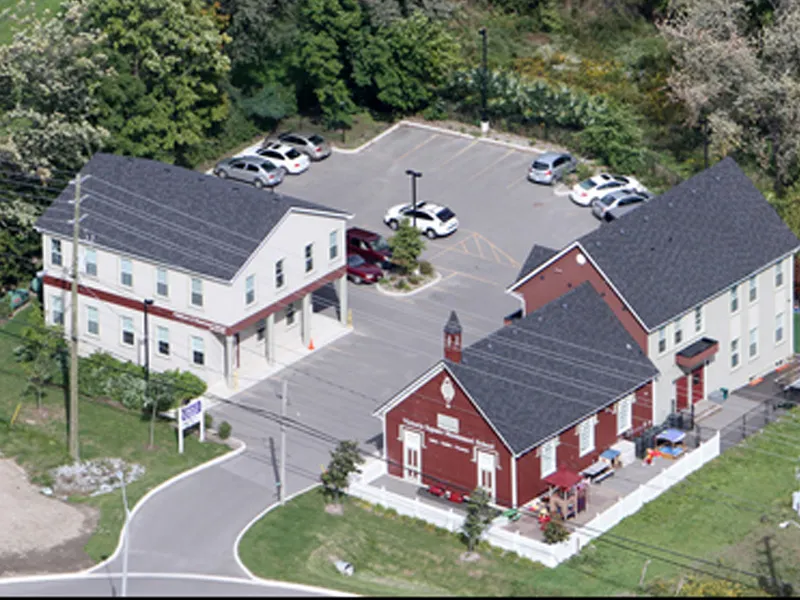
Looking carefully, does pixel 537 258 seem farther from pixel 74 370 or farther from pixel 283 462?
pixel 74 370

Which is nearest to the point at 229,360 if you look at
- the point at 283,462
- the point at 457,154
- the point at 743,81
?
the point at 283,462

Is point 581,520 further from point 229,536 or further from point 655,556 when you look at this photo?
point 229,536

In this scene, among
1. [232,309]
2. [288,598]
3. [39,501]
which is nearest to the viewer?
[288,598]

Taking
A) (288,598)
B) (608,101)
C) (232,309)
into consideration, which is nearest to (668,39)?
(608,101)

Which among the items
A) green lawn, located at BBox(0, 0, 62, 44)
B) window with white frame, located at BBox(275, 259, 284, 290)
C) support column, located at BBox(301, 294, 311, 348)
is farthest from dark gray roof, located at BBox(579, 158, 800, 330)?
green lawn, located at BBox(0, 0, 62, 44)

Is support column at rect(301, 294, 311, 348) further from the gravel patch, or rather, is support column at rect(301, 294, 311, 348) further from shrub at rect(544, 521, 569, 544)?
shrub at rect(544, 521, 569, 544)

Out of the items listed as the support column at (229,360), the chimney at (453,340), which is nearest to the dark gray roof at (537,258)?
the chimney at (453,340)

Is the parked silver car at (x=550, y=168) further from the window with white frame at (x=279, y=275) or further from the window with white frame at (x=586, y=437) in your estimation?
the window with white frame at (x=586, y=437)
